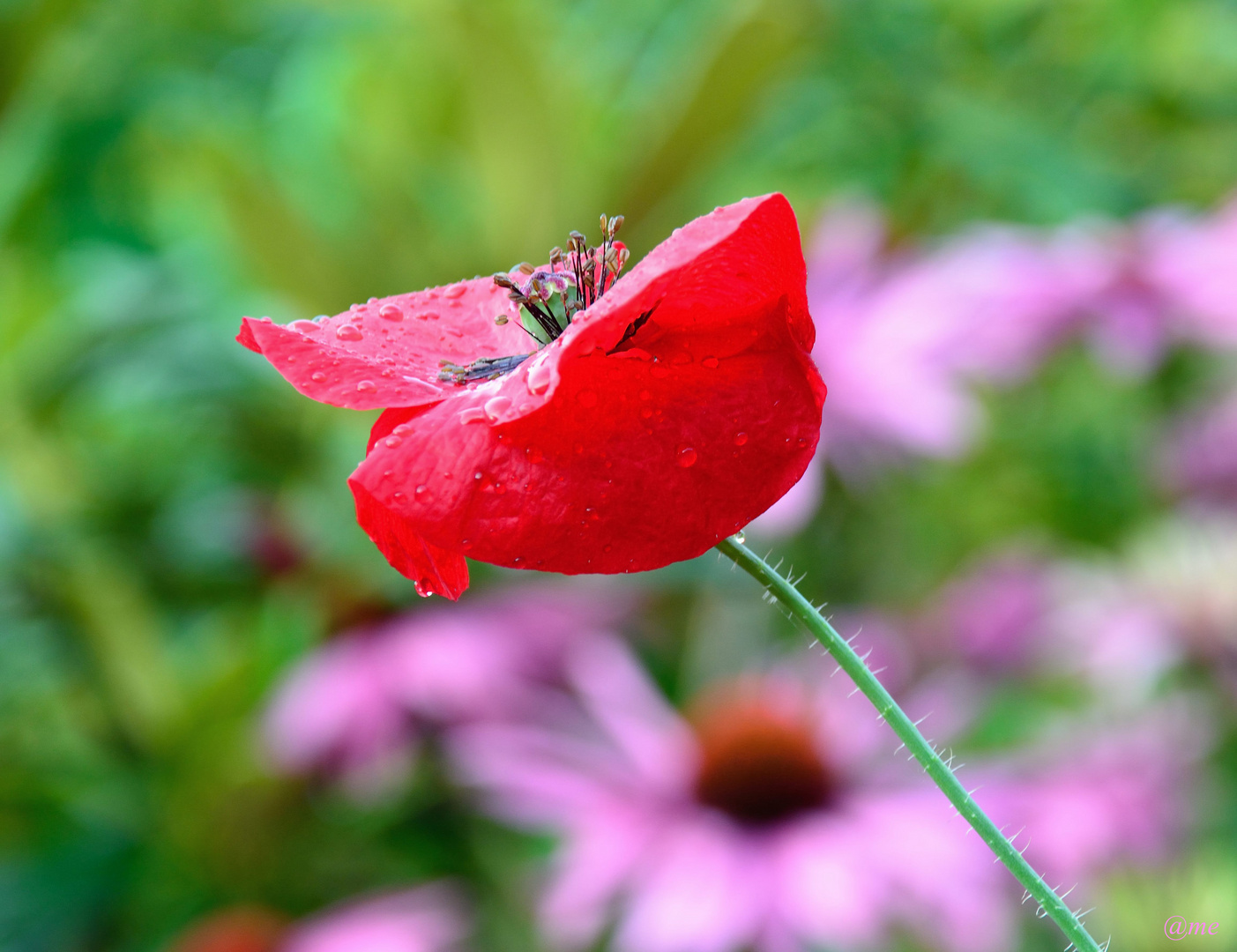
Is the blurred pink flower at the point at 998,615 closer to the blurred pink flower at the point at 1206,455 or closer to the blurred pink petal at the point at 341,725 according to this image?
the blurred pink flower at the point at 1206,455

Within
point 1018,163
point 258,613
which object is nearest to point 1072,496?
point 1018,163

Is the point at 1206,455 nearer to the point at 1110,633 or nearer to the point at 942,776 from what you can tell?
the point at 1110,633

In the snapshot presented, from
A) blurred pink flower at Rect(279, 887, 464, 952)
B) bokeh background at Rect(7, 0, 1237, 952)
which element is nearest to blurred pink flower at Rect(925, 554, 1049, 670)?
bokeh background at Rect(7, 0, 1237, 952)

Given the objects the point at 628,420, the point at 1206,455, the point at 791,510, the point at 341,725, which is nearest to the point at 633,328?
the point at 628,420

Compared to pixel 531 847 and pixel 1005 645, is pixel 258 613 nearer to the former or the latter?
pixel 531 847

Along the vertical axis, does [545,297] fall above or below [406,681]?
above

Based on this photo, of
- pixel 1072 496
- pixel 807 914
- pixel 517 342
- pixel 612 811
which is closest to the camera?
pixel 517 342

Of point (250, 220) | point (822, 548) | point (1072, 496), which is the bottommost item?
point (1072, 496)
